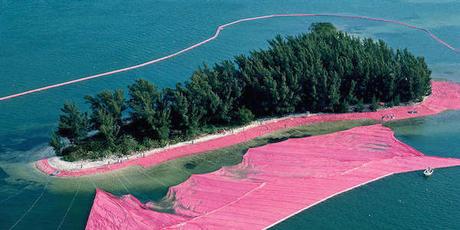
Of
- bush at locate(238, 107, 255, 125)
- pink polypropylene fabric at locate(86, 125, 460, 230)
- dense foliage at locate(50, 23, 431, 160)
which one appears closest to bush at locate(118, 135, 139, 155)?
dense foliage at locate(50, 23, 431, 160)

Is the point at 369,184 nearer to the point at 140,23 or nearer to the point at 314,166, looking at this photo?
the point at 314,166

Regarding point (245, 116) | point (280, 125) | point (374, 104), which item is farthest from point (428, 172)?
point (245, 116)

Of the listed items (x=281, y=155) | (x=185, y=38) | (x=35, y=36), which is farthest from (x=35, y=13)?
(x=281, y=155)

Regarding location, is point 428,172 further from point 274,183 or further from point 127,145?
point 127,145

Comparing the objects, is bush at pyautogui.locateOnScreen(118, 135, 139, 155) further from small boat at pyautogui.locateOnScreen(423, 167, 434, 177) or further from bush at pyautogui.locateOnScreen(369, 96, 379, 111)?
small boat at pyautogui.locateOnScreen(423, 167, 434, 177)

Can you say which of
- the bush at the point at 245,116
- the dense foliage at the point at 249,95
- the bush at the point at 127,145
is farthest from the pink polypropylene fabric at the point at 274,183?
the bush at the point at 127,145

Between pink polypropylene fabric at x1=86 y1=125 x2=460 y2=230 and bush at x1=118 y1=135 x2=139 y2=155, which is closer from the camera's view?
pink polypropylene fabric at x1=86 y1=125 x2=460 y2=230
